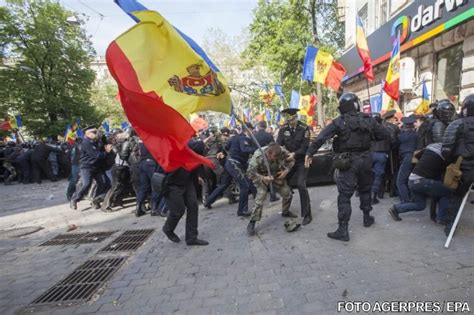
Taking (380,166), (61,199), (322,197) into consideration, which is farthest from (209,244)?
(61,199)

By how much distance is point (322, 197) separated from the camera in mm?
6793

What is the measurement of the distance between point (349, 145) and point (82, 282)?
4.01 metres

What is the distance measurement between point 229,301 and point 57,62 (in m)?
24.5

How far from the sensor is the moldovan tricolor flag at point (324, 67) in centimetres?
977

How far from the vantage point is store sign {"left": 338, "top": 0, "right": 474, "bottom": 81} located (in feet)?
24.7

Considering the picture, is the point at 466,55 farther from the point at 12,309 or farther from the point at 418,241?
the point at 12,309

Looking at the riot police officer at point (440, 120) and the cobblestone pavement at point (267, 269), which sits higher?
the riot police officer at point (440, 120)

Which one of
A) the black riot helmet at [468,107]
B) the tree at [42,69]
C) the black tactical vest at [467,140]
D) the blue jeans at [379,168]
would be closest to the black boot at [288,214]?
the blue jeans at [379,168]

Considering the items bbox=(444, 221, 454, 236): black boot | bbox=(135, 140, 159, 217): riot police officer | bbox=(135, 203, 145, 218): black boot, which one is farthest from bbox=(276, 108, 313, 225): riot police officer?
bbox=(135, 203, 145, 218): black boot

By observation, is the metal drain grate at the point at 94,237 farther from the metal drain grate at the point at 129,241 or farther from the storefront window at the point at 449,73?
the storefront window at the point at 449,73

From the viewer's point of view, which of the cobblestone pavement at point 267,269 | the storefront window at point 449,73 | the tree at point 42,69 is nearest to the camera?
the cobblestone pavement at point 267,269

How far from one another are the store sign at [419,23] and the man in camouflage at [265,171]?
21.3 ft

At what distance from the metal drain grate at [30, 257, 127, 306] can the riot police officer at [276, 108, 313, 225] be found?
3.02 m

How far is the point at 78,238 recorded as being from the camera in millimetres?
5203
